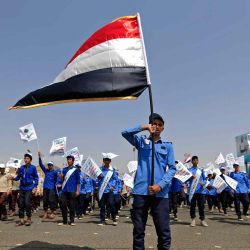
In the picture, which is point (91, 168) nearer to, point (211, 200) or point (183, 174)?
point (183, 174)

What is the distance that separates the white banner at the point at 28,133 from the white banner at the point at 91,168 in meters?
1.96

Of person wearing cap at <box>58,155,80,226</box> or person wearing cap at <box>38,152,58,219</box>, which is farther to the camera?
person wearing cap at <box>38,152,58,219</box>

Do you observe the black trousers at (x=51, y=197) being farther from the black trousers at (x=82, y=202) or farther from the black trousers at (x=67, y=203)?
the black trousers at (x=67, y=203)

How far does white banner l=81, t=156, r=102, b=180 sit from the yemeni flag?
615 centimetres

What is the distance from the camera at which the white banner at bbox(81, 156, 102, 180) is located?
1172 centimetres

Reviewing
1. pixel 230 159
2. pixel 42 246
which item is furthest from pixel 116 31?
pixel 230 159

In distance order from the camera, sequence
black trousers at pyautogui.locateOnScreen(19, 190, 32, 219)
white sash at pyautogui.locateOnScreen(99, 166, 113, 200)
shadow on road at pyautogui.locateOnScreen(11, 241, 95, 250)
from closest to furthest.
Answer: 1. shadow on road at pyautogui.locateOnScreen(11, 241, 95, 250)
2. black trousers at pyautogui.locateOnScreen(19, 190, 32, 219)
3. white sash at pyautogui.locateOnScreen(99, 166, 113, 200)

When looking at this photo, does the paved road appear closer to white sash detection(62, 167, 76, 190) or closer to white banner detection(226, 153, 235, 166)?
white sash detection(62, 167, 76, 190)

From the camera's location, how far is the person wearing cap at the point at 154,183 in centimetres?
486

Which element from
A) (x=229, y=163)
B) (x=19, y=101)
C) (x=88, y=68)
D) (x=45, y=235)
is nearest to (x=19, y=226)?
(x=45, y=235)

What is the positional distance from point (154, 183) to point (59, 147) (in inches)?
385

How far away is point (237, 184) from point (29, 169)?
727 cm

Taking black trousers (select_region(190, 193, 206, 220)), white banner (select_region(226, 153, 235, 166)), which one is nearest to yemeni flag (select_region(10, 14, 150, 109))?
black trousers (select_region(190, 193, 206, 220))

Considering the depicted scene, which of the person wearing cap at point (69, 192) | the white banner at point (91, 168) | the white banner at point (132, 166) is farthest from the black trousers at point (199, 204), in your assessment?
the white banner at point (132, 166)
